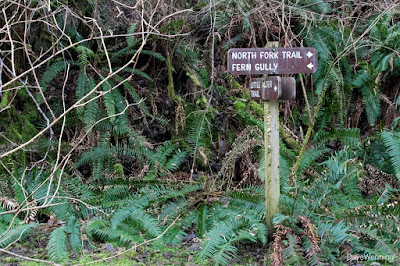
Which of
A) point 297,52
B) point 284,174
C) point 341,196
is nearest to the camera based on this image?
point 297,52

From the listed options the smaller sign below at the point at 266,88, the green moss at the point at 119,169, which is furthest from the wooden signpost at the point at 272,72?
the green moss at the point at 119,169

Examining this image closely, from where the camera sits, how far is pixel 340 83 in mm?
5270

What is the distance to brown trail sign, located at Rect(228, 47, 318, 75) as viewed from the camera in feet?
10.9

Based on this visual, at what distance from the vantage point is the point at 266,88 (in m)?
3.35

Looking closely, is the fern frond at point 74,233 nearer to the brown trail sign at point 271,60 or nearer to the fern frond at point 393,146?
the brown trail sign at point 271,60

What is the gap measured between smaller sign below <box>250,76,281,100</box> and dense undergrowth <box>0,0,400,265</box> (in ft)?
2.64

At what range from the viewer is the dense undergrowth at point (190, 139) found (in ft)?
10.4

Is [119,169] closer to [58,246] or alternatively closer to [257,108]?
[58,246]

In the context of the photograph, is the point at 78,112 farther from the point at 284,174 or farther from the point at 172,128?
the point at 284,174

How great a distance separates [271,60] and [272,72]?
0.32 ft

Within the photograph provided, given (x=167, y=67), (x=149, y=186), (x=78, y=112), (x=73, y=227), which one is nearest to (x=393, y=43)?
(x=167, y=67)

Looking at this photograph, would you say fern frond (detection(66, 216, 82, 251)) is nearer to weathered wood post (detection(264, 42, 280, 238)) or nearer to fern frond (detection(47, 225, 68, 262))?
fern frond (detection(47, 225, 68, 262))

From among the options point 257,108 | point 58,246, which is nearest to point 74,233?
point 58,246

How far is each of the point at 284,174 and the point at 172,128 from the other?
1.70 m
